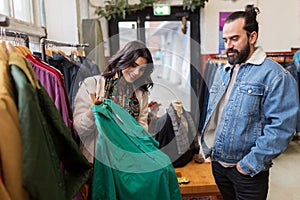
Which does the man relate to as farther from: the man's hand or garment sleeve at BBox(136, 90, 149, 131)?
garment sleeve at BBox(136, 90, 149, 131)

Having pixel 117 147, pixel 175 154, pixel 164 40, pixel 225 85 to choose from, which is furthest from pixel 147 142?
pixel 164 40

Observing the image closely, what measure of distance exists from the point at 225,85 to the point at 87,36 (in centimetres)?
247

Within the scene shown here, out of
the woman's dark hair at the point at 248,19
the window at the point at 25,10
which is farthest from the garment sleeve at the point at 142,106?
the window at the point at 25,10

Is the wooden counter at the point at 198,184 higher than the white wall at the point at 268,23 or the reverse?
the reverse

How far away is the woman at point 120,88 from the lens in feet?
3.84

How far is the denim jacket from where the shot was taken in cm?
121

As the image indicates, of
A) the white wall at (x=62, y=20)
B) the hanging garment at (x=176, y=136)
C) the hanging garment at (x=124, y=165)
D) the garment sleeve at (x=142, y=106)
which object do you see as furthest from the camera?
the white wall at (x=62, y=20)

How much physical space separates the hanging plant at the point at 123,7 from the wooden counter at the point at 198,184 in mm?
2715

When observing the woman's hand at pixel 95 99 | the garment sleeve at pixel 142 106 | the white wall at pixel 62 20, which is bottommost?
the garment sleeve at pixel 142 106

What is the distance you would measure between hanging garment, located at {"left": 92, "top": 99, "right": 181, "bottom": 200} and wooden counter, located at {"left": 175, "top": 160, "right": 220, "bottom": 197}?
76 centimetres

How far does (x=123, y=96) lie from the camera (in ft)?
4.82

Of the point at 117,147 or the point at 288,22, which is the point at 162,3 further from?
the point at 117,147

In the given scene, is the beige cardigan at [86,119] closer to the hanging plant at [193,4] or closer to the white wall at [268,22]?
the hanging plant at [193,4]

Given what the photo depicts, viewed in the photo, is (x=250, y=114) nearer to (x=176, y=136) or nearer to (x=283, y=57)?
(x=176, y=136)
